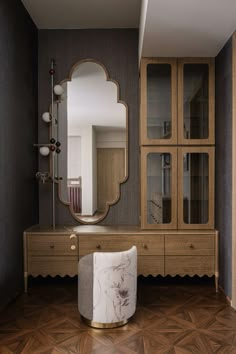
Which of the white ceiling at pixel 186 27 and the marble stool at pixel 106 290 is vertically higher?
the white ceiling at pixel 186 27

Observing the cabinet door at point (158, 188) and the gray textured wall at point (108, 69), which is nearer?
the cabinet door at point (158, 188)

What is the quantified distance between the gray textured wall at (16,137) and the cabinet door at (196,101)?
1455 millimetres

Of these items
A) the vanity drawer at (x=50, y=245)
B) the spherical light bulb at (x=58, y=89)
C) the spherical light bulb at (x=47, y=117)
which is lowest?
the vanity drawer at (x=50, y=245)

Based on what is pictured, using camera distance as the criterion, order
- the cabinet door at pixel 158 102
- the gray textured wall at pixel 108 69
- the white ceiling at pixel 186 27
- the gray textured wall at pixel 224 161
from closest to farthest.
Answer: the white ceiling at pixel 186 27 → the gray textured wall at pixel 224 161 → the cabinet door at pixel 158 102 → the gray textured wall at pixel 108 69

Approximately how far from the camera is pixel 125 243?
109 inches

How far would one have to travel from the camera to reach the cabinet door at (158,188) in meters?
2.90

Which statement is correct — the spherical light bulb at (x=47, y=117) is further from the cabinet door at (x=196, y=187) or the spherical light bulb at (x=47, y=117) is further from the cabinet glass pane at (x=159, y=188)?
the cabinet door at (x=196, y=187)

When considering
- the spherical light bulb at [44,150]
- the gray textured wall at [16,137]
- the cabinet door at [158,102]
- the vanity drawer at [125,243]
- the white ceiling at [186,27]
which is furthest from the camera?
the spherical light bulb at [44,150]

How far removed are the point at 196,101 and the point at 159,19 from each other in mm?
969

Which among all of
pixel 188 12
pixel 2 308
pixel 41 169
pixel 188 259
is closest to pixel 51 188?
pixel 41 169

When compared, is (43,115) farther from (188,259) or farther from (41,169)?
(188,259)

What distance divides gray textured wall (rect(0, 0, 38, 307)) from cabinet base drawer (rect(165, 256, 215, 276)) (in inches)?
53.1

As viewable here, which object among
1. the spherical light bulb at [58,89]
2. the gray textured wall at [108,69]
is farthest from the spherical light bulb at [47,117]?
the spherical light bulb at [58,89]

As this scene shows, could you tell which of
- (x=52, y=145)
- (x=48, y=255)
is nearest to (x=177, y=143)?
(x=52, y=145)
